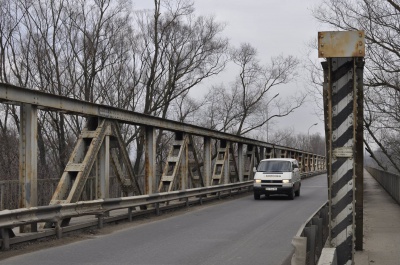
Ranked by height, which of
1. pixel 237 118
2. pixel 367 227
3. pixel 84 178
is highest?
pixel 237 118

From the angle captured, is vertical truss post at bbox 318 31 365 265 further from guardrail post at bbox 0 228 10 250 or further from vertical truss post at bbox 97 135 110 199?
vertical truss post at bbox 97 135 110 199

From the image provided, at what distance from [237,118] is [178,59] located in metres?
15.2

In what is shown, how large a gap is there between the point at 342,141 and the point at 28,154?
6743 mm

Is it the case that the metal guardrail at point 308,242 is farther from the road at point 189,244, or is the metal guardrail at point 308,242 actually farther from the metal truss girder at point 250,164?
the metal truss girder at point 250,164

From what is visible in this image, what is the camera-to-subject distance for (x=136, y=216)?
14648 millimetres

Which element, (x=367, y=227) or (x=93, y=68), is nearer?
(x=367, y=227)

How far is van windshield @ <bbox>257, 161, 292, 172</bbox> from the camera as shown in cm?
2380

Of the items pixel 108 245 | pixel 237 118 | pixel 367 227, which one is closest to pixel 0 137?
pixel 108 245

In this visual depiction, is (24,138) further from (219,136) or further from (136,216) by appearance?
(219,136)

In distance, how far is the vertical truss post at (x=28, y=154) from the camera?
403 inches

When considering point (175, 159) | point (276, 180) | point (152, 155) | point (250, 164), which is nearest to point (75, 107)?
point (152, 155)

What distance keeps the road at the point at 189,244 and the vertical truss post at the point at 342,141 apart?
191 cm

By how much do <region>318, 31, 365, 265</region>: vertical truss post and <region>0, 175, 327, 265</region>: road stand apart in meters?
1.91

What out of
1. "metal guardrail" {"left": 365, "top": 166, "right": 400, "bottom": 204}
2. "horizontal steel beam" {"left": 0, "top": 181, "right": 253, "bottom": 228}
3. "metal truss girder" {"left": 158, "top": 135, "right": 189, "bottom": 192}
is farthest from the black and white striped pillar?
"metal guardrail" {"left": 365, "top": 166, "right": 400, "bottom": 204}
